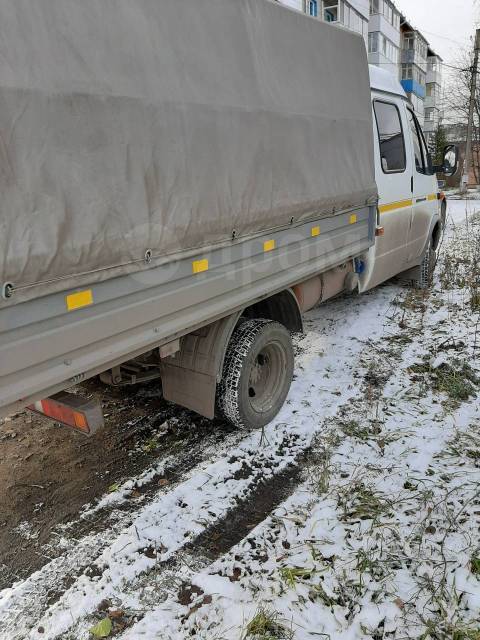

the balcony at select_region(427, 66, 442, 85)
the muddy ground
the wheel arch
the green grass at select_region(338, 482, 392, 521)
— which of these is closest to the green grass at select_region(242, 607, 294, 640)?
the green grass at select_region(338, 482, 392, 521)

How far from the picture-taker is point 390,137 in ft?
17.1

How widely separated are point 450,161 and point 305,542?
18.0ft

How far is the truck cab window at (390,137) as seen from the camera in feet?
16.3

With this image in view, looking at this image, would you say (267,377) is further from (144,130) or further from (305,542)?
(144,130)

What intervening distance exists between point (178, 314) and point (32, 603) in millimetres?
1578

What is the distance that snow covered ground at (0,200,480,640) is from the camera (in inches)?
85.8

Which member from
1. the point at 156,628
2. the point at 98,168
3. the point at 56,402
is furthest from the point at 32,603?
the point at 98,168

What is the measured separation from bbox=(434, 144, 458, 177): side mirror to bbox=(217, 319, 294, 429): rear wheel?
4.03 meters

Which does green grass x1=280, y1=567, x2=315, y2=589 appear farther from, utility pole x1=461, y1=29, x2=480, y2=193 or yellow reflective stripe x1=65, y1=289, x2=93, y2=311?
utility pole x1=461, y1=29, x2=480, y2=193

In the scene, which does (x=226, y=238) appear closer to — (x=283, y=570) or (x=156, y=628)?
(x=283, y=570)

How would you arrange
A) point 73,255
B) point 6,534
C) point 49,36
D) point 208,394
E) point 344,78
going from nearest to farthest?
point 49,36
point 73,255
point 6,534
point 208,394
point 344,78

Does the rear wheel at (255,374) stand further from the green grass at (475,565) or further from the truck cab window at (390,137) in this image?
the truck cab window at (390,137)

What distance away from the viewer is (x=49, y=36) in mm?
1878

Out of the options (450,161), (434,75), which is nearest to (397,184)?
(450,161)
